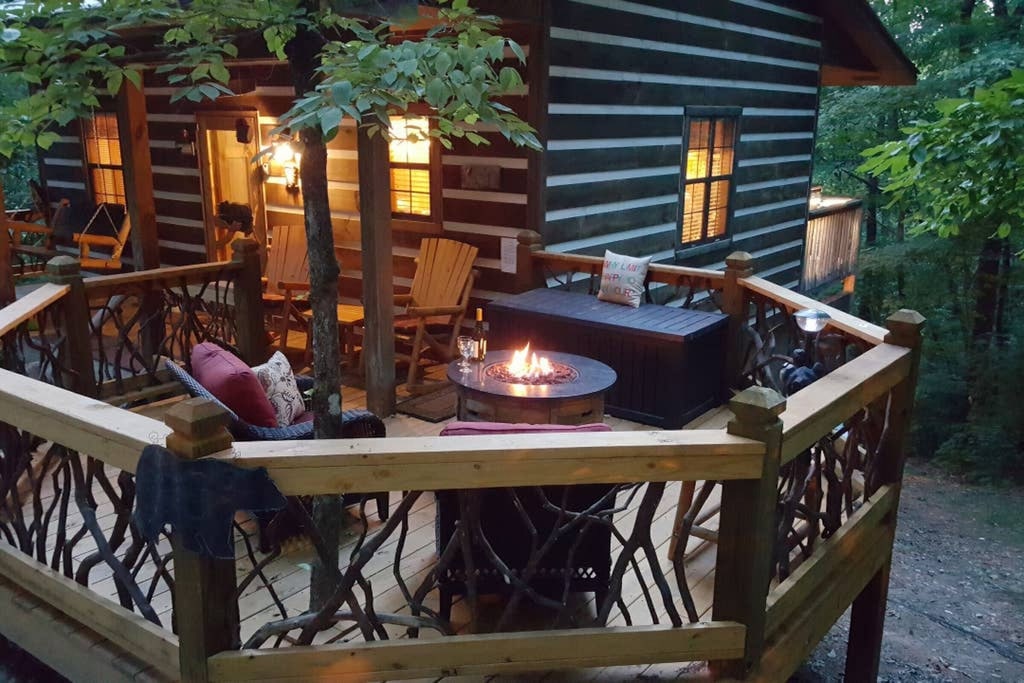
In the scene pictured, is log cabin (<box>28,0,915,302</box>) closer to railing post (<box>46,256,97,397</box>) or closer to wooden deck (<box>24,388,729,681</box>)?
railing post (<box>46,256,97,397</box>)

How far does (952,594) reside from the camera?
6.59 m

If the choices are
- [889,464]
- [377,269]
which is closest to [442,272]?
[377,269]

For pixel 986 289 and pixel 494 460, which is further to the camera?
pixel 986 289

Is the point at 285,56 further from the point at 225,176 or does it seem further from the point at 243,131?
the point at 225,176

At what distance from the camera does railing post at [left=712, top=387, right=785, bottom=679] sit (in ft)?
7.95

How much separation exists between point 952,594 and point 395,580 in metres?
5.20

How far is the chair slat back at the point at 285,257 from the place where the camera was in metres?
7.66

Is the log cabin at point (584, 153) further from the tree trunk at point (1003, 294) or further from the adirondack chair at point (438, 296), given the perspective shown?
the tree trunk at point (1003, 294)

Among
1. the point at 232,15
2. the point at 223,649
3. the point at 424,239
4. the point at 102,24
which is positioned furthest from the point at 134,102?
the point at 223,649

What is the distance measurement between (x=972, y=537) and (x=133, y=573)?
25.6 ft

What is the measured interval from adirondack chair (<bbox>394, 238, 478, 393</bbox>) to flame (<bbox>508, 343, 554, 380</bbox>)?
1.73 m

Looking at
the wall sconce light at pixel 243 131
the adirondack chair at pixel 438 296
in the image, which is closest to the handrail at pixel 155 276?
the adirondack chair at pixel 438 296

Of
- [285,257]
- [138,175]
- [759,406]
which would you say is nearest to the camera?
[759,406]

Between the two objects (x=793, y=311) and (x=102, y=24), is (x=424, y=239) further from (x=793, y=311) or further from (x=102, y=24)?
(x=102, y=24)
